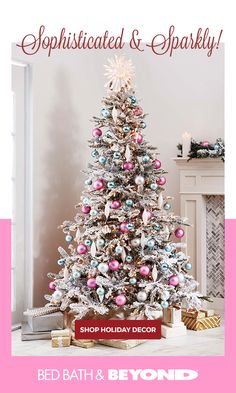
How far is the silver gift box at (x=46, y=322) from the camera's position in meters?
3.27

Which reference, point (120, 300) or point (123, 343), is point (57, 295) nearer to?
point (120, 300)

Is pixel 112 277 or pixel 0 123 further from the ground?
pixel 0 123

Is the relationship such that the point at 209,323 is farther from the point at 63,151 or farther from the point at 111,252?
the point at 63,151

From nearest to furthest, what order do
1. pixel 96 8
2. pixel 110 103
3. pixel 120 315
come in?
pixel 96 8, pixel 120 315, pixel 110 103

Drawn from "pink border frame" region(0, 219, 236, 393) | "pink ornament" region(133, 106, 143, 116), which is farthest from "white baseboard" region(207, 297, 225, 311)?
"pink border frame" region(0, 219, 236, 393)

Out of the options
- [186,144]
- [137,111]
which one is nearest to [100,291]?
[137,111]

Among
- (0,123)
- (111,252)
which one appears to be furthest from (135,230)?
(0,123)

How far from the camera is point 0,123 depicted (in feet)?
7.50

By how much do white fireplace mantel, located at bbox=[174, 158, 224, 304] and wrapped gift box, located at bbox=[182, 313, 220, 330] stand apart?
403mm

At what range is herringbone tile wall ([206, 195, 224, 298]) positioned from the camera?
3.96 m

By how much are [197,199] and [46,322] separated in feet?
3.99

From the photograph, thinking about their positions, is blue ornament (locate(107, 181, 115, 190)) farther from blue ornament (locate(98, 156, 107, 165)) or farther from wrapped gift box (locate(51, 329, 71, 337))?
wrapped gift box (locate(51, 329, 71, 337))
